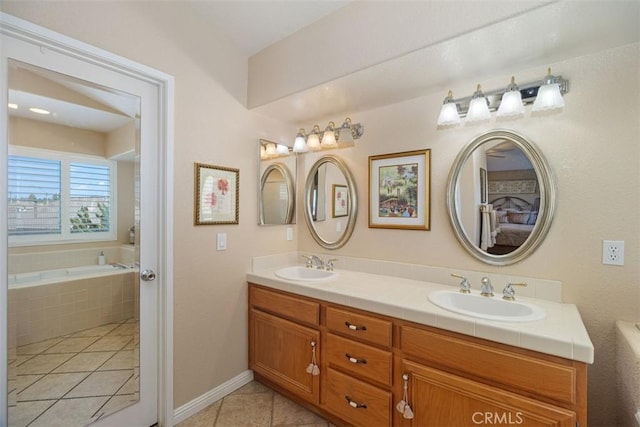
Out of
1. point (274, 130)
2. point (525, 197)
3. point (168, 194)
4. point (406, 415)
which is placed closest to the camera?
point (406, 415)

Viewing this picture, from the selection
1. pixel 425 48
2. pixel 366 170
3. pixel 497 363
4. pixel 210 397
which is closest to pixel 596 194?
pixel 497 363

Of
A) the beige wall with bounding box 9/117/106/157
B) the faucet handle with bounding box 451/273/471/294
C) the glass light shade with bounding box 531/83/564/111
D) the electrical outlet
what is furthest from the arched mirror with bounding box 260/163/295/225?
the electrical outlet

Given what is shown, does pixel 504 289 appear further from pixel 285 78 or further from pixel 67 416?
pixel 67 416

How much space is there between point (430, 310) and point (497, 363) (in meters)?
0.33

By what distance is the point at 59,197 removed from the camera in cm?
152

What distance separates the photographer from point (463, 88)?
1854 mm

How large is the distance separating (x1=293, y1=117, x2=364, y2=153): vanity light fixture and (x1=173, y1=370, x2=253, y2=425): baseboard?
187cm

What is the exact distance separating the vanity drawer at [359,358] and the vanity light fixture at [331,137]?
1.43 m

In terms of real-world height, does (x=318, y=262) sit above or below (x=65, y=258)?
below

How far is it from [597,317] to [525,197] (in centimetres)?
69

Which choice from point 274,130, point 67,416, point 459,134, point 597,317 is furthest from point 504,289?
point 67,416

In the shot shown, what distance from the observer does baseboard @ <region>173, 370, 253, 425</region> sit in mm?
1861

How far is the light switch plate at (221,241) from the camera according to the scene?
207 centimetres

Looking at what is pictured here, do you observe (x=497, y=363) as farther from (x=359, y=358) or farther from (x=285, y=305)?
(x=285, y=305)
